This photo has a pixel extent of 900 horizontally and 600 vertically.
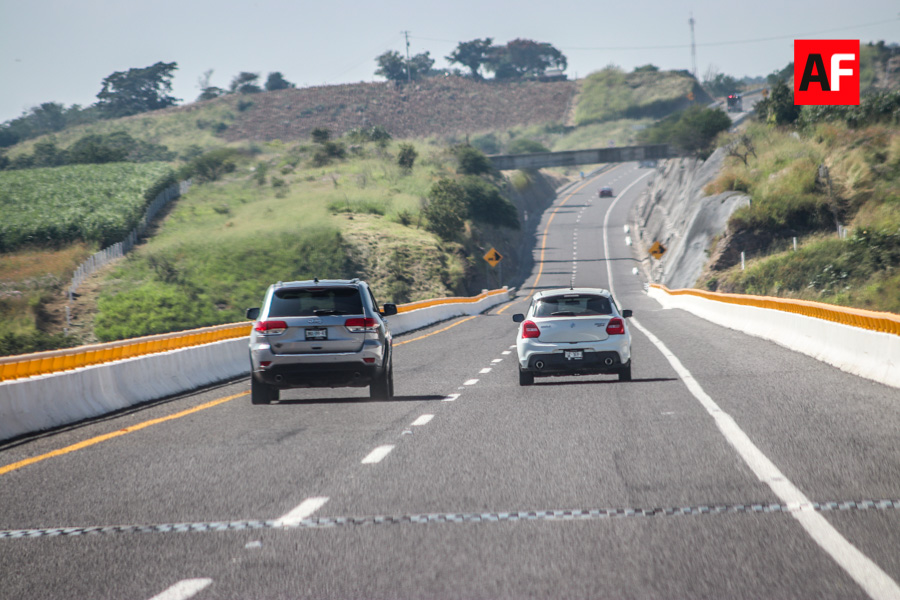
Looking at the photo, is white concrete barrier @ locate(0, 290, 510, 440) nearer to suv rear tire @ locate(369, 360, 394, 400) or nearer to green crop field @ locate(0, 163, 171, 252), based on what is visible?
suv rear tire @ locate(369, 360, 394, 400)

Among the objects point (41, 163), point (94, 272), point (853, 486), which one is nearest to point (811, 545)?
point (853, 486)

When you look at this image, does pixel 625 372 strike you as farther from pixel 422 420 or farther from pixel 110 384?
pixel 110 384

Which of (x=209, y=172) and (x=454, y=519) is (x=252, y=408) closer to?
(x=454, y=519)

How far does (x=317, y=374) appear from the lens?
14.8 meters

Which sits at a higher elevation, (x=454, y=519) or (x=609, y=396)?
(x=454, y=519)

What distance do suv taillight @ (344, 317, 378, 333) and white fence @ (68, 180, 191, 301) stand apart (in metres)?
55.5

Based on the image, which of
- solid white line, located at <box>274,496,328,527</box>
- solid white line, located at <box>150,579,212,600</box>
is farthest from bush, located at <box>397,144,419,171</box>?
solid white line, located at <box>150,579,212,600</box>

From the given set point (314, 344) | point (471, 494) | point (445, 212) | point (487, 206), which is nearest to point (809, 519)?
point (471, 494)

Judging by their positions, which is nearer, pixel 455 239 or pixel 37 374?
pixel 37 374

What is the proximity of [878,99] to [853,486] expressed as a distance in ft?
237

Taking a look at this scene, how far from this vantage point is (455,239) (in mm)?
98688

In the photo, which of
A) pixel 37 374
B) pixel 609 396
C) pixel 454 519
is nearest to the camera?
pixel 454 519

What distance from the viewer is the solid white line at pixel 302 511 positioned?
7.24 meters

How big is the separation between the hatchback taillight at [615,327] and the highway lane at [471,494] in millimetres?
1025
